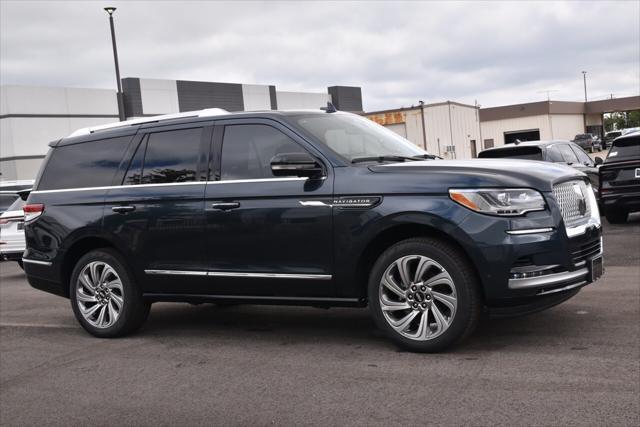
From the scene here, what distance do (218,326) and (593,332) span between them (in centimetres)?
338

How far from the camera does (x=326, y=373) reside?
5.09 metres

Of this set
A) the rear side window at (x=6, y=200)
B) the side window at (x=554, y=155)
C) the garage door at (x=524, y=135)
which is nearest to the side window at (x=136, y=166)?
the side window at (x=554, y=155)

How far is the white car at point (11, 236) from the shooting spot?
1291cm

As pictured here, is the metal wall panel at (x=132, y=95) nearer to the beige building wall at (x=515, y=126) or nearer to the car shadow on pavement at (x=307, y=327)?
the car shadow on pavement at (x=307, y=327)

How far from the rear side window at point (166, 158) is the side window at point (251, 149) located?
322 millimetres

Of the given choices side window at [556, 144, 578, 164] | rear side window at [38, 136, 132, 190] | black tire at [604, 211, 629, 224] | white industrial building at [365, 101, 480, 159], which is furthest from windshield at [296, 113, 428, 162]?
white industrial building at [365, 101, 480, 159]

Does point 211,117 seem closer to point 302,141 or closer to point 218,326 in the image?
point 302,141

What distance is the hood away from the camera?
5.01m

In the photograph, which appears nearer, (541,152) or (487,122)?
(541,152)

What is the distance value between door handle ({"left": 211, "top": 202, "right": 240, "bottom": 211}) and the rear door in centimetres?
16

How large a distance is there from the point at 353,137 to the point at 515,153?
6.40 m

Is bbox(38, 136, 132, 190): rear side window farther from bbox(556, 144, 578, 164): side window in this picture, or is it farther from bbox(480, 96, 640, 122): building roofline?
bbox(480, 96, 640, 122): building roofline

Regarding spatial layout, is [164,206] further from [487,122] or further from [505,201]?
[487,122]

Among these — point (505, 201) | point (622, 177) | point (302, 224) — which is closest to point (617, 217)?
point (622, 177)
